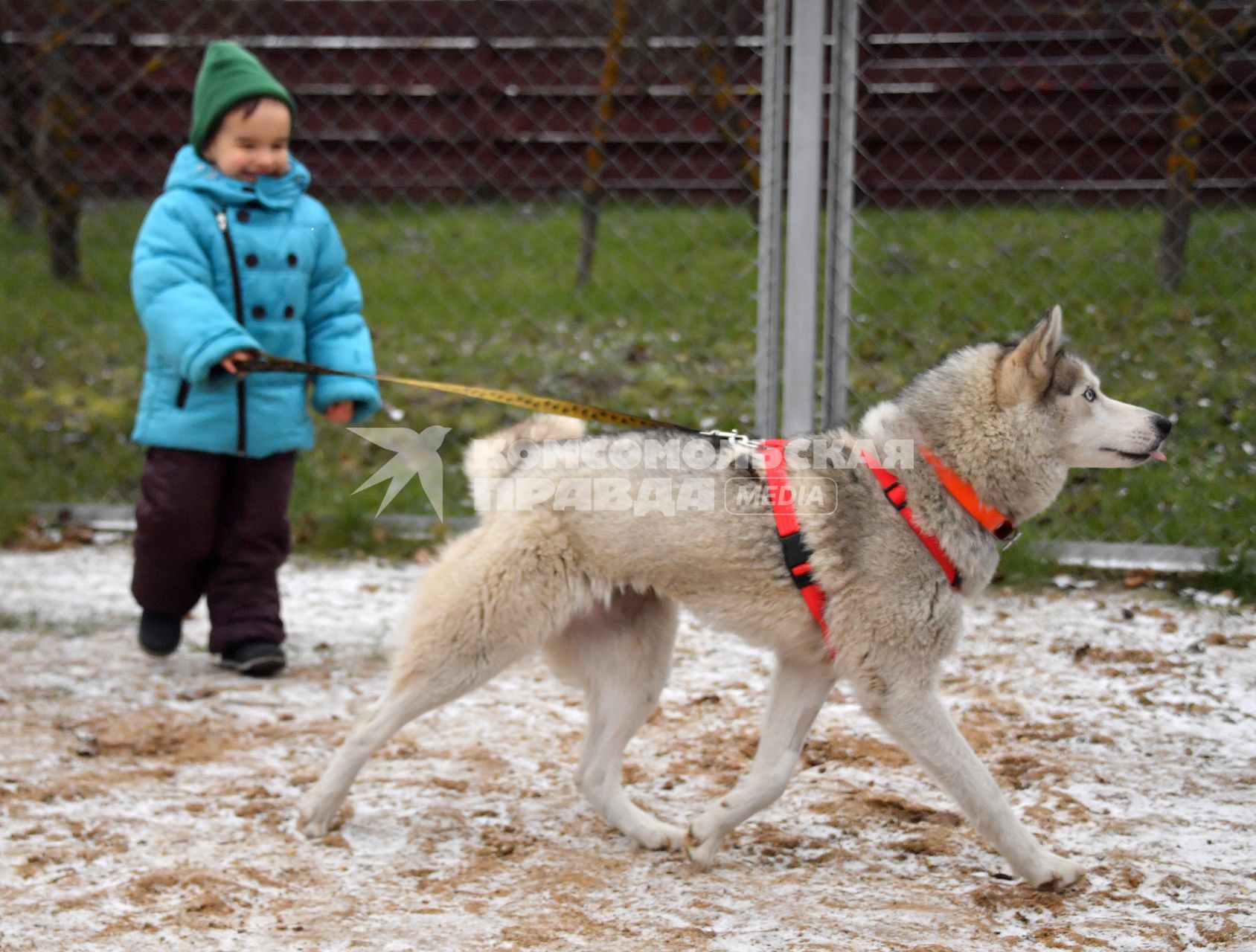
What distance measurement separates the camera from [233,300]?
12.8 ft

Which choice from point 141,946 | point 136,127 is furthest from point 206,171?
point 136,127

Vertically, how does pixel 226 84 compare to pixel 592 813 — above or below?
above

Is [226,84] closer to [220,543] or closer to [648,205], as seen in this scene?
[220,543]

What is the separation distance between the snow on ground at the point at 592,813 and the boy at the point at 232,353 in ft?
1.02

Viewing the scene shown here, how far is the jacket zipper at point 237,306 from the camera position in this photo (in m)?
3.85

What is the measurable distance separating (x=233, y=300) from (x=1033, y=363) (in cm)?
240

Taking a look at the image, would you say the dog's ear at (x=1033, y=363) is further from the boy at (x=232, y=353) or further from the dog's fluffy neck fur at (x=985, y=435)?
the boy at (x=232, y=353)

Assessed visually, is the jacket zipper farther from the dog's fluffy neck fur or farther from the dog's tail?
the dog's fluffy neck fur

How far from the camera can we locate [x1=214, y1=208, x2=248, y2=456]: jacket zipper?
12.6ft

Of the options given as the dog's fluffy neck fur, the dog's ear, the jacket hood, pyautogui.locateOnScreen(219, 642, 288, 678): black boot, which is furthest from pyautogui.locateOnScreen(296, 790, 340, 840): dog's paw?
the jacket hood

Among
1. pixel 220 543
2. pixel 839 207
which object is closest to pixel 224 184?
pixel 220 543

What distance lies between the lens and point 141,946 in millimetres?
2371

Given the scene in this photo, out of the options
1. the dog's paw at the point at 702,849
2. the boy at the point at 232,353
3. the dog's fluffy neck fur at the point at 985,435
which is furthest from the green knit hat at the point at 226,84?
the dog's paw at the point at 702,849

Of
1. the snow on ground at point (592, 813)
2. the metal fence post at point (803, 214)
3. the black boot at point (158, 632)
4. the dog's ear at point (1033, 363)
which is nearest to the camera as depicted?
the snow on ground at point (592, 813)
